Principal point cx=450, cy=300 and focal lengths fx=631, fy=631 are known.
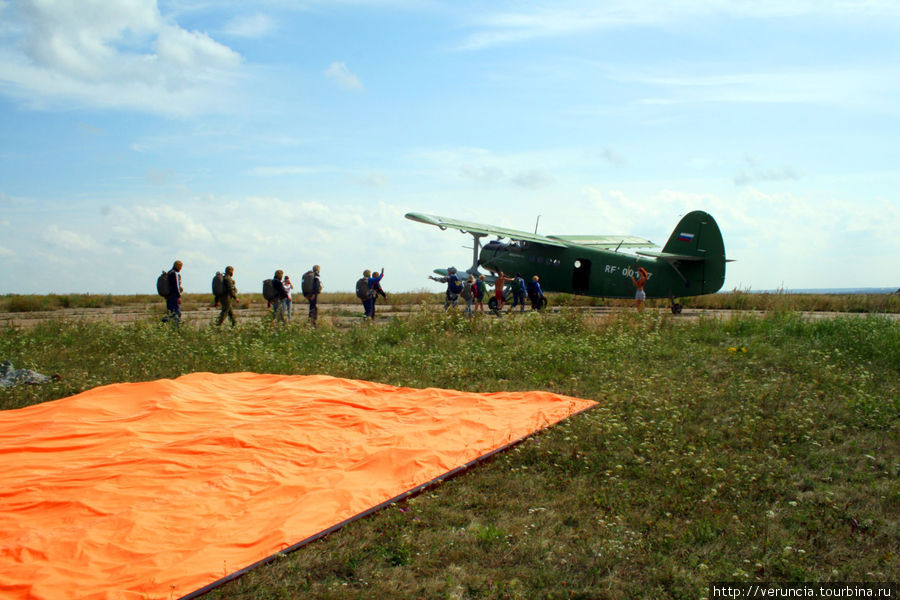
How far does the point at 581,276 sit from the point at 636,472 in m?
17.1

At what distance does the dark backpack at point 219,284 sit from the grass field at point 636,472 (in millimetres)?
3643

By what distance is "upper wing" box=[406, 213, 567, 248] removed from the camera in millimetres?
21578

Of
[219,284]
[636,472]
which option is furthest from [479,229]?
[636,472]

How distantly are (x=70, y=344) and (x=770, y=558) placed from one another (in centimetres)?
1284

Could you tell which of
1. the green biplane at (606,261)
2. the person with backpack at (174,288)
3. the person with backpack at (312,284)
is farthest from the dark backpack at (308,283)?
the green biplane at (606,261)

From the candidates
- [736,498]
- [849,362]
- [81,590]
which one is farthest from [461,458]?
[849,362]

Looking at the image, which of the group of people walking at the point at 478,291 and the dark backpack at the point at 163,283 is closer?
the dark backpack at the point at 163,283

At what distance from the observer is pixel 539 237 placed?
23312 mm

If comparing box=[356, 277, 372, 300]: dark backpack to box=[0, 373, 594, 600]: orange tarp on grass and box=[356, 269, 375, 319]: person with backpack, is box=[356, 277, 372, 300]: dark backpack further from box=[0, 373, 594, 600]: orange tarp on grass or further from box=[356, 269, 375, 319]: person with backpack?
box=[0, 373, 594, 600]: orange tarp on grass

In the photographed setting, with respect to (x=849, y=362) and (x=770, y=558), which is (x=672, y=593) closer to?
(x=770, y=558)

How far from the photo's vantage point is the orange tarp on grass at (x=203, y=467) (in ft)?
12.3

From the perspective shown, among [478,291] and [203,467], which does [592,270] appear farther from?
[203,467]

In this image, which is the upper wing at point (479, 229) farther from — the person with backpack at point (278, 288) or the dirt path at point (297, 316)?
the person with backpack at point (278, 288)

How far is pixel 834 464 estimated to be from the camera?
5.53m
